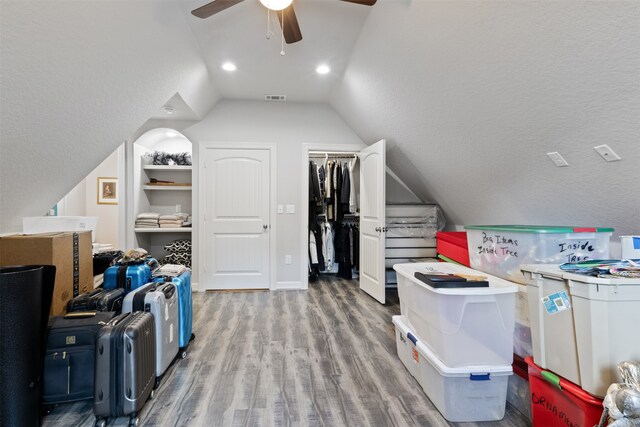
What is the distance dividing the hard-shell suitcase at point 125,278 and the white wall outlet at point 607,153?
9.32ft

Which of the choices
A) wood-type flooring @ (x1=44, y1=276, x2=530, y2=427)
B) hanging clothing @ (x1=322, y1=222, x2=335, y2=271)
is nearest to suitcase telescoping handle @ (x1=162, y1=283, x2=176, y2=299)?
wood-type flooring @ (x1=44, y1=276, x2=530, y2=427)

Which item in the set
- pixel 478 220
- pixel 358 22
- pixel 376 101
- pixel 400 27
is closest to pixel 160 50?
pixel 358 22

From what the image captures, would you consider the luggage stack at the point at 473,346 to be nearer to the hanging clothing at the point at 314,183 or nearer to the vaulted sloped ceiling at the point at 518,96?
the vaulted sloped ceiling at the point at 518,96

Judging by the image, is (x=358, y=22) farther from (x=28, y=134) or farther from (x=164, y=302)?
(x=164, y=302)

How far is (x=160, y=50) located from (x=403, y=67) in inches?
72.5

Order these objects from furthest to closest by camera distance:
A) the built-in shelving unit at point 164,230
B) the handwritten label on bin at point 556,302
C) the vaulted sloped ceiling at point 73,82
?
1. the built-in shelving unit at point 164,230
2. the vaulted sloped ceiling at point 73,82
3. the handwritten label on bin at point 556,302

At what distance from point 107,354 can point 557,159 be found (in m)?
2.71

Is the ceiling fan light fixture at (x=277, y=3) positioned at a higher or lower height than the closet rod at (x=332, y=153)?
higher

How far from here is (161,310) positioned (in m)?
1.78

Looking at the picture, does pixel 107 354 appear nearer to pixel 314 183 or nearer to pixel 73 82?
pixel 73 82

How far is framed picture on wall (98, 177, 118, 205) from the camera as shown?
394cm

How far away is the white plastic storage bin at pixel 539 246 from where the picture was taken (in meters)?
1.57

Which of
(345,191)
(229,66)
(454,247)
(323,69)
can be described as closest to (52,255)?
(229,66)

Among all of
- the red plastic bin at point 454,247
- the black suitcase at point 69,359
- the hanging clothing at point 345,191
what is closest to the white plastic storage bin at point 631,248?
the red plastic bin at point 454,247
